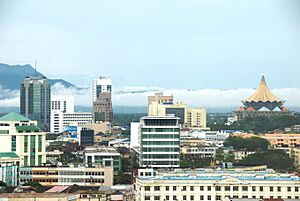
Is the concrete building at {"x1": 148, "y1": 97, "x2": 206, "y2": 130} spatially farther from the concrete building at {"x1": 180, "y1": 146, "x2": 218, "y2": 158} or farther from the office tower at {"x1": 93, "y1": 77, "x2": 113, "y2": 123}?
the concrete building at {"x1": 180, "y1": 146, "x2": 218, "y2": 158}

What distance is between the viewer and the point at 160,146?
24.2m

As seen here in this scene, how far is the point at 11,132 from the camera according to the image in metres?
25.6

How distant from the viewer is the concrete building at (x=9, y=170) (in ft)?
69.8

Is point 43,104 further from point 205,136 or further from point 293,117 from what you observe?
point 205,136

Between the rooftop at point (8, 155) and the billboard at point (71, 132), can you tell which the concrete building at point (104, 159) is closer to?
the rooftop at point (8, 155)

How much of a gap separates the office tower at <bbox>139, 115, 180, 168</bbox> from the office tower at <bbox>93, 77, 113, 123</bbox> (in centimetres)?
3766

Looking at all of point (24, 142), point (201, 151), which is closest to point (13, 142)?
point (24, 142)

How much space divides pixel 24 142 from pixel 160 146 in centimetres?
380

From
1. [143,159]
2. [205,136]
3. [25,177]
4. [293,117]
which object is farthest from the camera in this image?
[293,117]

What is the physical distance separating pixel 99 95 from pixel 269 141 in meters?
37.2

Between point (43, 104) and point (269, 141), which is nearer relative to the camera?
point (269, 141)

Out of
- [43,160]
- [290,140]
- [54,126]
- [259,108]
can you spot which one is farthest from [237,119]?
[43,160]

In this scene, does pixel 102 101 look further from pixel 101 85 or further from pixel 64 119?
pixel 101 85

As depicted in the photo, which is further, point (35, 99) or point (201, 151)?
point (35, 99)
